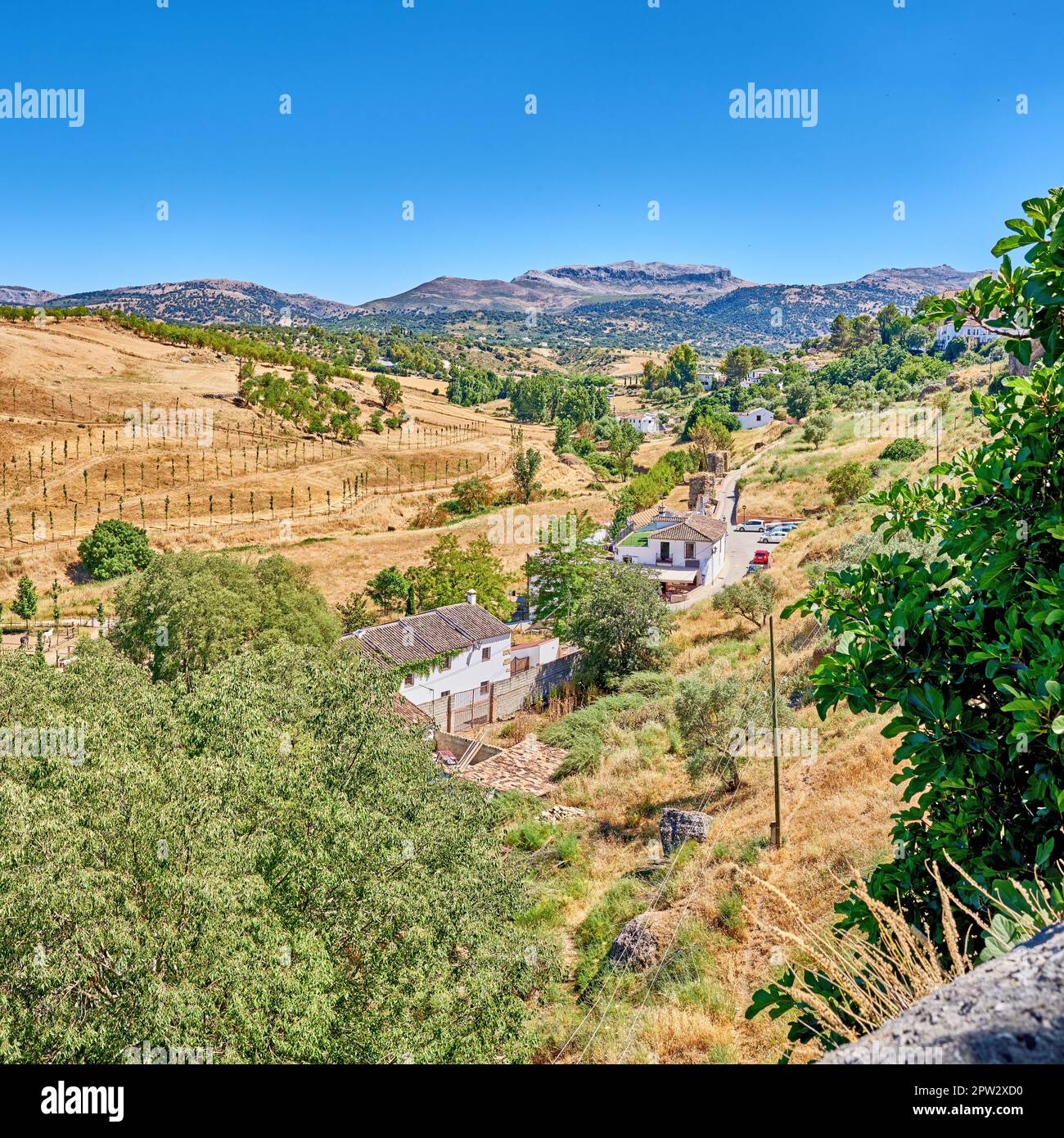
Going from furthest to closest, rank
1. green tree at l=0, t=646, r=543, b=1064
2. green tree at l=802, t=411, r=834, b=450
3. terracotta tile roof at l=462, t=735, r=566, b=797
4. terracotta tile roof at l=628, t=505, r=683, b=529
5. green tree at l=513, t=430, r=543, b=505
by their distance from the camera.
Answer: green tree at l=513, t=430, r=543, b=505, green tree at l=802, t=411, r=834, b=450, terracotta tile roof at l=628, t=505, r=683, b=529, terracotta tile roof at l=462, t=735, r=566, b=797, green tree at l=0, t=646, r=543, b=1064

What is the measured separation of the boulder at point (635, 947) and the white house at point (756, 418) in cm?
9307

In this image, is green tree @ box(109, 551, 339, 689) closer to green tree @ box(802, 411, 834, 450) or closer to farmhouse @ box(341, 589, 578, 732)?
farmhouse @ box(341, 589, 578, 732)

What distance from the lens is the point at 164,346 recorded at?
3984 inches

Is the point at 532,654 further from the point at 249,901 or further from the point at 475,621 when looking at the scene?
the point at 249,901

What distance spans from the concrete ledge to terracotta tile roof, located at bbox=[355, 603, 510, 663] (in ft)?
85.6

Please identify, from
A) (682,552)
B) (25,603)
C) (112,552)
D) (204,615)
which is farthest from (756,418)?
(204,615)

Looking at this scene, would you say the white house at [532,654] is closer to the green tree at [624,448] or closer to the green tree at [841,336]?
the green tree at [624,448]

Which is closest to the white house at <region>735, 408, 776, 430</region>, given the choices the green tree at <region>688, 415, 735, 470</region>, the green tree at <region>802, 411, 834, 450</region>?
the green tree at <region>688, 415, 735, 470</region>

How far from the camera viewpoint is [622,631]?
104ft

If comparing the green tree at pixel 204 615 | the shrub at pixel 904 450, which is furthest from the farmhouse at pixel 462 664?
the shrub at pixel 904 450

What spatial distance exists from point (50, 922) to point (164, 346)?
108398 millimetres

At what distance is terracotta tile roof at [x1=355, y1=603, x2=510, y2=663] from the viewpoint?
98.6 ft

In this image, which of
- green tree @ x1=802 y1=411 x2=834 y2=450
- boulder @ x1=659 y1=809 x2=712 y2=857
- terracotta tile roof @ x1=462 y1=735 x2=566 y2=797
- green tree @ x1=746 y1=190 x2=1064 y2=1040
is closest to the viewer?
green tree @ x1=746 y1=190 x2=1064 y2=1040
